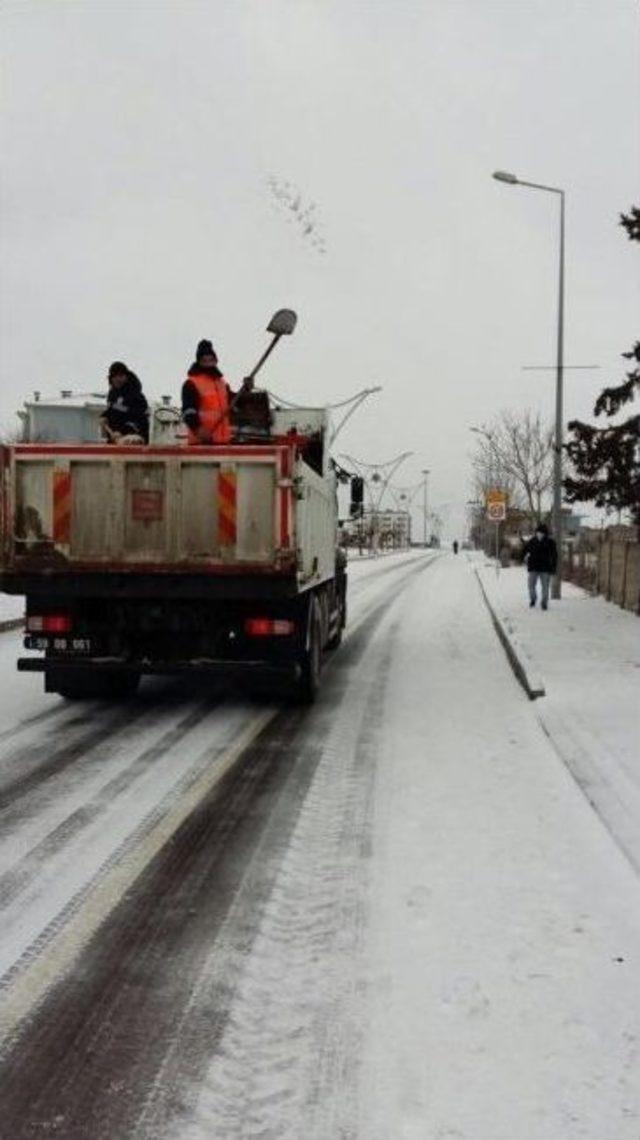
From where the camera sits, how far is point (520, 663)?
11.9 meters

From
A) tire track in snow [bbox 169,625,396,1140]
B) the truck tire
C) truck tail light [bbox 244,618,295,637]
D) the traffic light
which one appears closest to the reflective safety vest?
truck tail light [bbox 244,618,295,637]

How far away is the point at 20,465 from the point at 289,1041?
240 inches

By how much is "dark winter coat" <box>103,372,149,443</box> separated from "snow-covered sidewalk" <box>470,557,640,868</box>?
15.3 ft

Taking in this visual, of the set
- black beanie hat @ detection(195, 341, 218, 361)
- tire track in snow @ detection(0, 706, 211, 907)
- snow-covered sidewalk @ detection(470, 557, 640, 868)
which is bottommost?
tire track in snow @ detection(0, 706, 211, 907)

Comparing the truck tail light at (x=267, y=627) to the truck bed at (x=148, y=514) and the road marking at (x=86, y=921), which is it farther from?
the road marking at (x=86, y=921)

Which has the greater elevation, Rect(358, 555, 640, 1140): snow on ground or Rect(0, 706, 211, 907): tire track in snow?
Rect(358, 555, 640, 1140): snow on ground

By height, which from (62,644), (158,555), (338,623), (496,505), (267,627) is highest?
(496,505)

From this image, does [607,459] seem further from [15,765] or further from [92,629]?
[15,765]

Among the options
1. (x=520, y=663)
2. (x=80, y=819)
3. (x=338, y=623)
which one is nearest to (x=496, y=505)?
(x=338, y=623)

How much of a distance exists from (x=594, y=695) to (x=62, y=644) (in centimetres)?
506

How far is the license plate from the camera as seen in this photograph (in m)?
8.82

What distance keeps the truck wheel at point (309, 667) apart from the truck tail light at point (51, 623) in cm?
207

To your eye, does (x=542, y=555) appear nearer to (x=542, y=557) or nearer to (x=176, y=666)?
(x=542, y=557)

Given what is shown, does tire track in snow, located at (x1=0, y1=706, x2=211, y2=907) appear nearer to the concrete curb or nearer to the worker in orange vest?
the worker in orange vest
